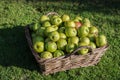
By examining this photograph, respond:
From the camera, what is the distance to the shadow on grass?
520 centimetres

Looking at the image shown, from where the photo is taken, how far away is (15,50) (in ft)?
17.9

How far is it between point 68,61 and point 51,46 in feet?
1.22

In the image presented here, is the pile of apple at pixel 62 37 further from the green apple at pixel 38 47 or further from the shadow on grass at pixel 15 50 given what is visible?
the shadow on grass at pixel 15 50

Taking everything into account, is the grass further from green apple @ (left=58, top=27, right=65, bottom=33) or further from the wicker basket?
green apple @ (left=58, top=27, right=65, bottom=33)

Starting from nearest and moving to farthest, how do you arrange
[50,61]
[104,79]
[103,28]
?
[50,61] < [104,79] < [103,28]

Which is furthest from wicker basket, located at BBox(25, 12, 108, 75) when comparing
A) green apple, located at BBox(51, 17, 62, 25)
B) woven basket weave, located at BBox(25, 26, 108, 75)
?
green apple, located at BBox(51, 17, 62, 25)

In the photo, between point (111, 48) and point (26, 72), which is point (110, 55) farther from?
point (26, 72)

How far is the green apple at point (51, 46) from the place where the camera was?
471 cm

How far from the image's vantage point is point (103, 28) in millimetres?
6137

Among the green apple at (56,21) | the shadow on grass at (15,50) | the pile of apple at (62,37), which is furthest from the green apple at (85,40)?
the shadow on grass at (15,50)

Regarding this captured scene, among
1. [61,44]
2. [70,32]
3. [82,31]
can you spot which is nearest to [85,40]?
[82,31]

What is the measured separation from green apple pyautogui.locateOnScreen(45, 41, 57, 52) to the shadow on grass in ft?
1.87

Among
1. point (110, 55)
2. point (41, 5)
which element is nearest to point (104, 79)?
point (110, 55)

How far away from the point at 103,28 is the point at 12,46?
1906 mm
